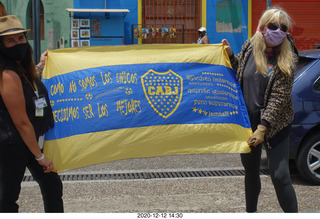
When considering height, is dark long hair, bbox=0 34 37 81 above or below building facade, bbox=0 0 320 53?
below

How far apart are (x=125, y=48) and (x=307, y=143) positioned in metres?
3.03

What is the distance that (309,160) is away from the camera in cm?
557

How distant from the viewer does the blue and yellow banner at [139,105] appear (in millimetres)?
3395

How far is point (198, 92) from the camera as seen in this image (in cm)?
367

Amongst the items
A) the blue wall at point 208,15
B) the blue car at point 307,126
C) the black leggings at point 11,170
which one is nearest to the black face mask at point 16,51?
the black leggings at point 11,170

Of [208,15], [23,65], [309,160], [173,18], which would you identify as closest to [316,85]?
[309,160]

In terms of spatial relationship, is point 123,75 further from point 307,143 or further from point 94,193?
point 307,143

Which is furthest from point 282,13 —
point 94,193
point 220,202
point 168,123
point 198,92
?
point 94,193

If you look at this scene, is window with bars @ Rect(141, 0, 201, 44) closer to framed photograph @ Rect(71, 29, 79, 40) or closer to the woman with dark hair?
framed photograph @ Rect(71, 29, 79, 40)

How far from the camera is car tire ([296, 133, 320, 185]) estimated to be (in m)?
5.50

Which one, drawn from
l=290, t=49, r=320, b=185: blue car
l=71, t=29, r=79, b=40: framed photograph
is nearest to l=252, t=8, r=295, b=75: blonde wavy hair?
l=290, t=49, r=320, b=185: blue car

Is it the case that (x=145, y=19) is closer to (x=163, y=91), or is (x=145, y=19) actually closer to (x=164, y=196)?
(x=164, y=196)

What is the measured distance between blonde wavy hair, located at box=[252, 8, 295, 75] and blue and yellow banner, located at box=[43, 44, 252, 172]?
1.20 ft

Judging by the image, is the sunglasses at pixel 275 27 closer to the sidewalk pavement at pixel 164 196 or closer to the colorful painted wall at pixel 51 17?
the sidewalk pavement at pixel 164 196
